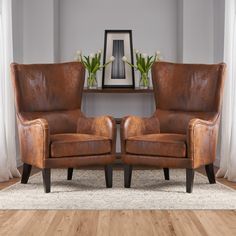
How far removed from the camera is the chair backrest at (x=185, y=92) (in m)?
4.74

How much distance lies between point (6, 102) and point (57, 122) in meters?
0.63

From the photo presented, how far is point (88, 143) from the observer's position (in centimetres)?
437

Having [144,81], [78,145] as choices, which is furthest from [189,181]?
[144,81]

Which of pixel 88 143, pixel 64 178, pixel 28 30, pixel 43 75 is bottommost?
pixel 64 178

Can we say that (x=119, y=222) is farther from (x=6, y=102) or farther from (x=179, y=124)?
(x=6, y=102)

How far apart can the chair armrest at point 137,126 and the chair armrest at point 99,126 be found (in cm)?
9

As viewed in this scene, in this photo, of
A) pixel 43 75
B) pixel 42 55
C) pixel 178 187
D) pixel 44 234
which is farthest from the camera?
pixel 42 55

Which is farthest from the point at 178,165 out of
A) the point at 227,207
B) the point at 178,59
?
the point at 178,59

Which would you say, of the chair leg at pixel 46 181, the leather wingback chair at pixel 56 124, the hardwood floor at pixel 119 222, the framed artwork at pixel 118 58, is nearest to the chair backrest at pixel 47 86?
the leather wingback chair at pixel 56 124

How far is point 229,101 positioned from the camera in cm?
515

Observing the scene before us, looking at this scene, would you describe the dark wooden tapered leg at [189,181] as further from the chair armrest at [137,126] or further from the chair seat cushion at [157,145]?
the chair armrest at [137,126]

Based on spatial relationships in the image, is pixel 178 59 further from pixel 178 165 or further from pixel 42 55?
pixel 178 165

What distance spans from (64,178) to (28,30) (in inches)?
75.7

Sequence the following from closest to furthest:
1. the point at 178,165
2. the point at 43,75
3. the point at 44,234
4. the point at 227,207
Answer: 1. the point at 44,234
2. the point at 227,207
3. the point at 178,165
4. the point at 43,75
